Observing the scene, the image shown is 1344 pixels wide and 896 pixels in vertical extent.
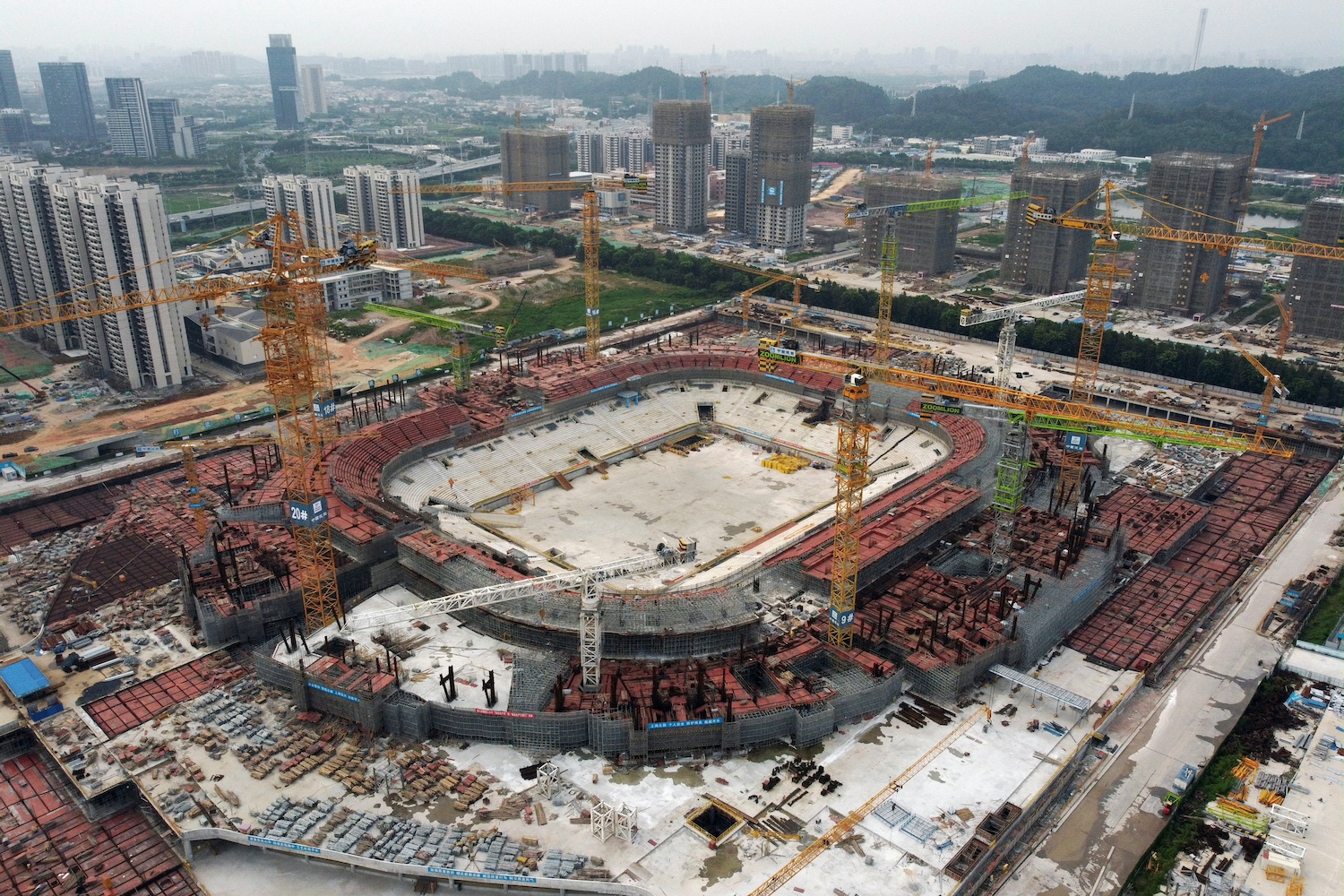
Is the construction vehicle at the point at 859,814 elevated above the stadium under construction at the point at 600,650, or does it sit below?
below

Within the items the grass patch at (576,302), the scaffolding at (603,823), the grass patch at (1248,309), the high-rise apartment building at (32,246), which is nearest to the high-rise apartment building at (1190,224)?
the grass patch at (1248,309)

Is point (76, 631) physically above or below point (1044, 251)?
below

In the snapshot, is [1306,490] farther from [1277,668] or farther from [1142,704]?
[1142,704]

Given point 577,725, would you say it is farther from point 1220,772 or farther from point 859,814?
point 1220,772

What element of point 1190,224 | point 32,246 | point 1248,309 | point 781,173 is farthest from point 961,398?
point 32,246

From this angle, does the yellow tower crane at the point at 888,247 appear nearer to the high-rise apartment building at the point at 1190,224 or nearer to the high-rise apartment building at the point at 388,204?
the high-rise apartment building at the point at 1190,224

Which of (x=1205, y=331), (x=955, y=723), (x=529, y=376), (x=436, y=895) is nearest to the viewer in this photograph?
(x=436, y=895)

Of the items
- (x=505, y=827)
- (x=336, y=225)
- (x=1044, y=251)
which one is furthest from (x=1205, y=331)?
(x=336, y=225)
